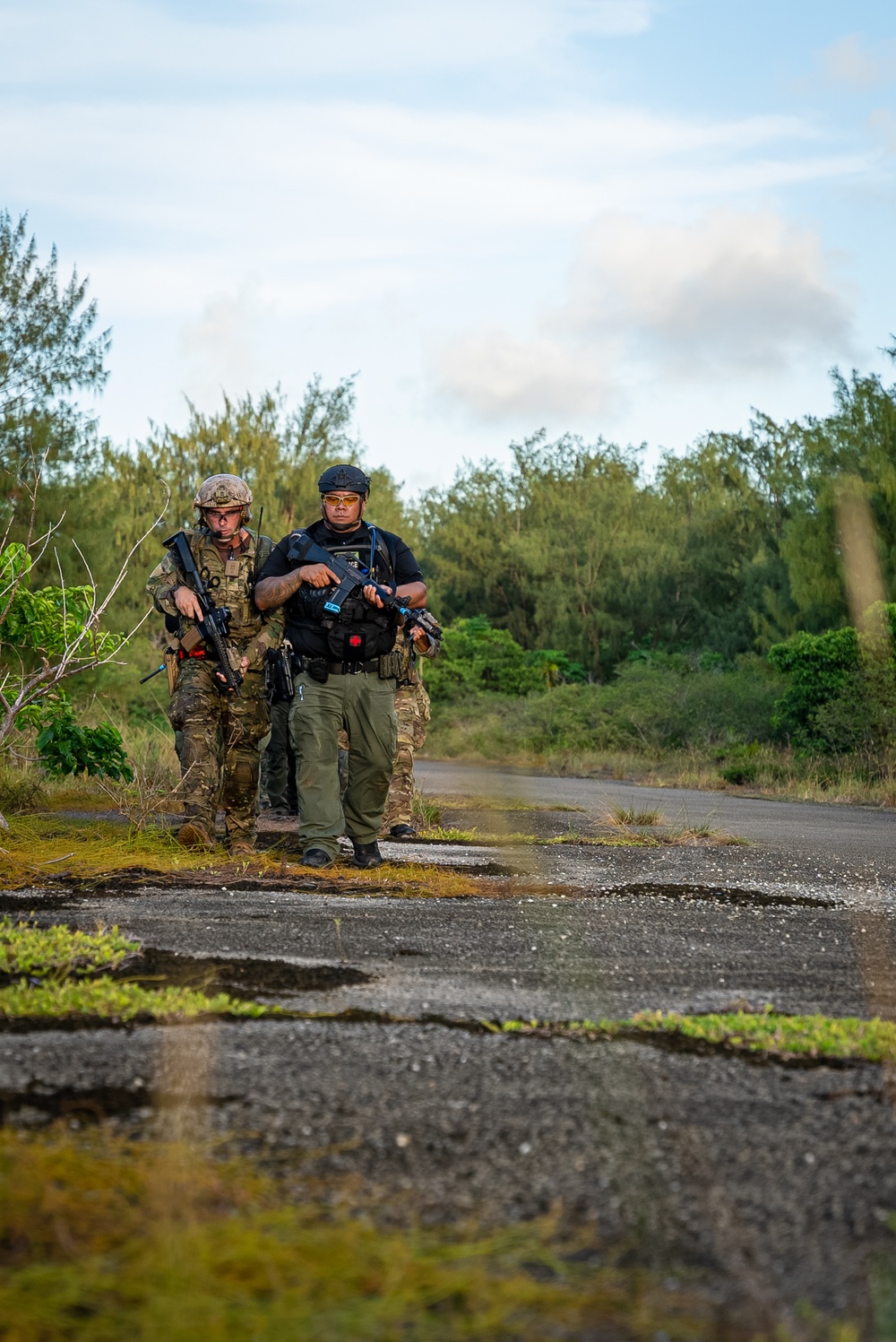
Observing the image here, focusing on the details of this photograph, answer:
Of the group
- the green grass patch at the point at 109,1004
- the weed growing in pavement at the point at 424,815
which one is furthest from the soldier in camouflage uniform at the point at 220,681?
the green grass patch at the point at 109,1004

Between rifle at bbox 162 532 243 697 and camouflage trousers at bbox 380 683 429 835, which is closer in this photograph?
rifle at bbox 162 532 243 697

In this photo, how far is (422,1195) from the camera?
8.23 feet

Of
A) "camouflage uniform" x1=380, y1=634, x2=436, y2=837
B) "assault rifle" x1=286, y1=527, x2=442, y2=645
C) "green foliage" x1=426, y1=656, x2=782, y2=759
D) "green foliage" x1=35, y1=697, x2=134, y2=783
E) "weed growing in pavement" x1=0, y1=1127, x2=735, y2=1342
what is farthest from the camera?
"green foliage" x1=426, y1=656, x2=782, y2=759

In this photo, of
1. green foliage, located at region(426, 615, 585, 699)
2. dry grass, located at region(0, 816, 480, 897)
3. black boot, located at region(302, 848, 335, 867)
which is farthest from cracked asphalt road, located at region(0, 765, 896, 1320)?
green foliage, located at region(426, 615, 585, 699)

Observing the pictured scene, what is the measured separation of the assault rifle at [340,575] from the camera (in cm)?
746

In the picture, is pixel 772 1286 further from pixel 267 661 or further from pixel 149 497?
pixel 149 497

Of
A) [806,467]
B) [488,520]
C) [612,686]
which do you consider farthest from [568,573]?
[806,467]

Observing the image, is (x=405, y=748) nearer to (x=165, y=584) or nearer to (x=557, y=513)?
(x=165, y=584)

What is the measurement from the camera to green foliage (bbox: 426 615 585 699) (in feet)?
132

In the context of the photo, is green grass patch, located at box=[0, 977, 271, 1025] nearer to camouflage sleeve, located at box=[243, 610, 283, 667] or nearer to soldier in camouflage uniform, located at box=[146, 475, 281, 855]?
soldier in camouflage uniform, located at box=[146, 475, 281, 855]

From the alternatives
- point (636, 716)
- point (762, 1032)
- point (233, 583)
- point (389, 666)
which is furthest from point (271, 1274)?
point (636, 716)

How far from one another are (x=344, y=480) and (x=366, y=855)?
2149 millimetres

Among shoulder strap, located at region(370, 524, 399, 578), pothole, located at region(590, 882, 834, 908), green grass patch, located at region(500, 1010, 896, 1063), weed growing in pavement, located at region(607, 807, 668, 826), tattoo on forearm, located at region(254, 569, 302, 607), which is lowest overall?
pothole, located at region(590, 882, 834, 908)

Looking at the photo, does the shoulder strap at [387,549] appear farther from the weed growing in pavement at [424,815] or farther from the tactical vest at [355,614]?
the weed growing in pavement at [424,815]
